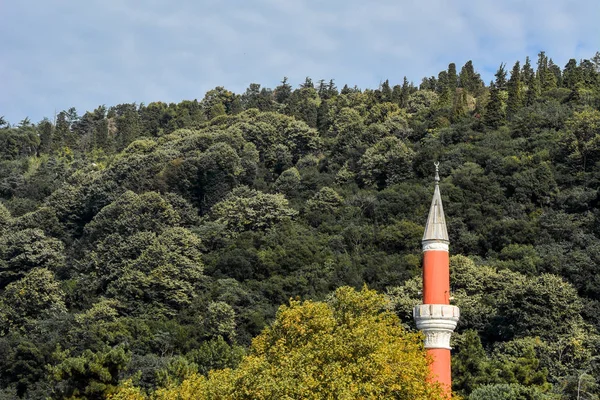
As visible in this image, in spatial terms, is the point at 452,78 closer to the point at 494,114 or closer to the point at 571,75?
the point at 571,75

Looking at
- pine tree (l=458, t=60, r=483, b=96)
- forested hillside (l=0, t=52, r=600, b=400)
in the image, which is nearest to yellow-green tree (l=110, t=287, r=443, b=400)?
forested hillside (l=0, t=52, r=600, b=400)

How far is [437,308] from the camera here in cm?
3088

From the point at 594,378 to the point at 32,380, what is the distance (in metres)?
31.2

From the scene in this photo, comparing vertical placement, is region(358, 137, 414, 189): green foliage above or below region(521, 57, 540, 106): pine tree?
below

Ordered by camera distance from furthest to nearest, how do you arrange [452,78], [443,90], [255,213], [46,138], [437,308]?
[46,138] < [452,78] < [443,90] < [255,213] < [437,308]

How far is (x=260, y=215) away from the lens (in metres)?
72.6

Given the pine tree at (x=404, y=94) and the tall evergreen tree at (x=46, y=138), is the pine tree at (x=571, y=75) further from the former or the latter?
the tall evergreen tree at (x=46, y=138)

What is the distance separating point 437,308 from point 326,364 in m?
5.38

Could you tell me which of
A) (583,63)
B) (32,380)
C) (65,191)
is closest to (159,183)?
(65,191)

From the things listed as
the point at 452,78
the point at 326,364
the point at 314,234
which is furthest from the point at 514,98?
the point at 326,364

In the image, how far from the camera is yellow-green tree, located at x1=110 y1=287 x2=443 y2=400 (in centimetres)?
2581

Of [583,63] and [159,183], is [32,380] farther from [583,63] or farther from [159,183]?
[583,63]

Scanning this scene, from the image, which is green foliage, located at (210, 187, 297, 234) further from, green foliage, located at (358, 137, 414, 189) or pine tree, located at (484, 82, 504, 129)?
pine tree, located at (484, 82, 504, 129)

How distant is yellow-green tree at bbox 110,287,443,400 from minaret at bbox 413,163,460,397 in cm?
60
